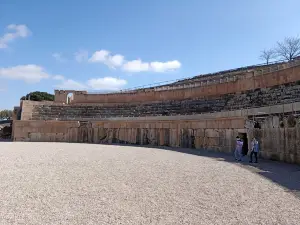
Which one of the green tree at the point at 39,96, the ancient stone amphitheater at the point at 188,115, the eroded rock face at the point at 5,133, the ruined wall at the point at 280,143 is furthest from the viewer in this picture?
the green tree at the point at 39,96

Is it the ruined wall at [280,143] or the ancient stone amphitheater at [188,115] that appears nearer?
the ruined wall at [280,143]

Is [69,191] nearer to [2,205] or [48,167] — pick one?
[2,205]

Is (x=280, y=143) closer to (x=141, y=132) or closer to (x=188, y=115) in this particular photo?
(x=188, y=115)

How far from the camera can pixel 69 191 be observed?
6.98 m

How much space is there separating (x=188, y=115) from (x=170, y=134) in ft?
6.90

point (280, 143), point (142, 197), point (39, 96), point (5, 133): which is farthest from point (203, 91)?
point (39, 96)

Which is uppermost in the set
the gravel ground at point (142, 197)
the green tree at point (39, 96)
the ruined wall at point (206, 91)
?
the green tree at point (39, 96)

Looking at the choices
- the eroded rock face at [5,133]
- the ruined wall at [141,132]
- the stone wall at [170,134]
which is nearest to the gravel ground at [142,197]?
the stone wall at [170,134]

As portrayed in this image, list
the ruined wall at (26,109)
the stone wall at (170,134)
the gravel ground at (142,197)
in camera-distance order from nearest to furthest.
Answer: the gravel ground at (142,197) < the stone wall at (170,134) < the ruined wall at (26,109)

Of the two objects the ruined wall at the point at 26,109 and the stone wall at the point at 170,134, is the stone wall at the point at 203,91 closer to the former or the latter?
the ruined wall at the point at 26,109

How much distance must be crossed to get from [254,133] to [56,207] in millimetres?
12243

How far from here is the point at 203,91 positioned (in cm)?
2486

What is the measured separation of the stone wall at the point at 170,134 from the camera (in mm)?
13245

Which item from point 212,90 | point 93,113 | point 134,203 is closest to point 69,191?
point 134,203
